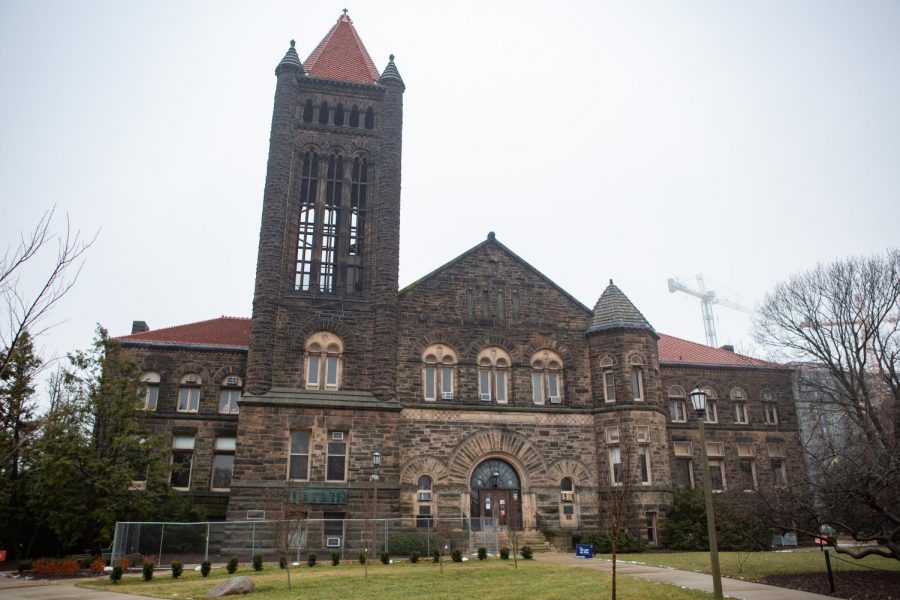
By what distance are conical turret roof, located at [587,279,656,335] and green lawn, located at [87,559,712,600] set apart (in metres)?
13.7

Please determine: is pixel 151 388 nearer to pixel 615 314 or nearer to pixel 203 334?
pixel 203 334

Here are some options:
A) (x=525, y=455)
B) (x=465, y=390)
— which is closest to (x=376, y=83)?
(x=465, y=390)

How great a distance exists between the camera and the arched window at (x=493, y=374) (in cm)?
3191

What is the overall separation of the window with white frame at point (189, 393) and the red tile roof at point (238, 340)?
1.69m

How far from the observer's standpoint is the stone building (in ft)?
93.1

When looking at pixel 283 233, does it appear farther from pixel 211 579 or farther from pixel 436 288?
pixel 211 579

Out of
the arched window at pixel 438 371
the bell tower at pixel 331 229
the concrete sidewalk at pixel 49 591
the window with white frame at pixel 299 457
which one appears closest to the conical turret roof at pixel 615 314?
the arched window at pixel 438 371

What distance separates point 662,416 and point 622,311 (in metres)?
5.21

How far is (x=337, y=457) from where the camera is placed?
92.7ft

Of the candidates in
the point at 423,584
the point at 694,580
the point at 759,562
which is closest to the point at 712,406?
the point at 759,562

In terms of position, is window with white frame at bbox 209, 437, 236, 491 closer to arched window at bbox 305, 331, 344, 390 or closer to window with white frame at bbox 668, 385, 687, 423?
arched window at bbox 305, 331, 344, 390

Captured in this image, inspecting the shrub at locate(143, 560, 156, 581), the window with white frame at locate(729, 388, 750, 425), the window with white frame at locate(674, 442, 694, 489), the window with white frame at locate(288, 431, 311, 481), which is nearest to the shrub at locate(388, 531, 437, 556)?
the window with white frame at locate(288, 431, 311, 481)

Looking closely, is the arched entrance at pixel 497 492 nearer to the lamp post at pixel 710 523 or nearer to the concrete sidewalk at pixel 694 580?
the concrete sidewalk at pixel 694 580

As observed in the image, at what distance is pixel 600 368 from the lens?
32844 millimetres
